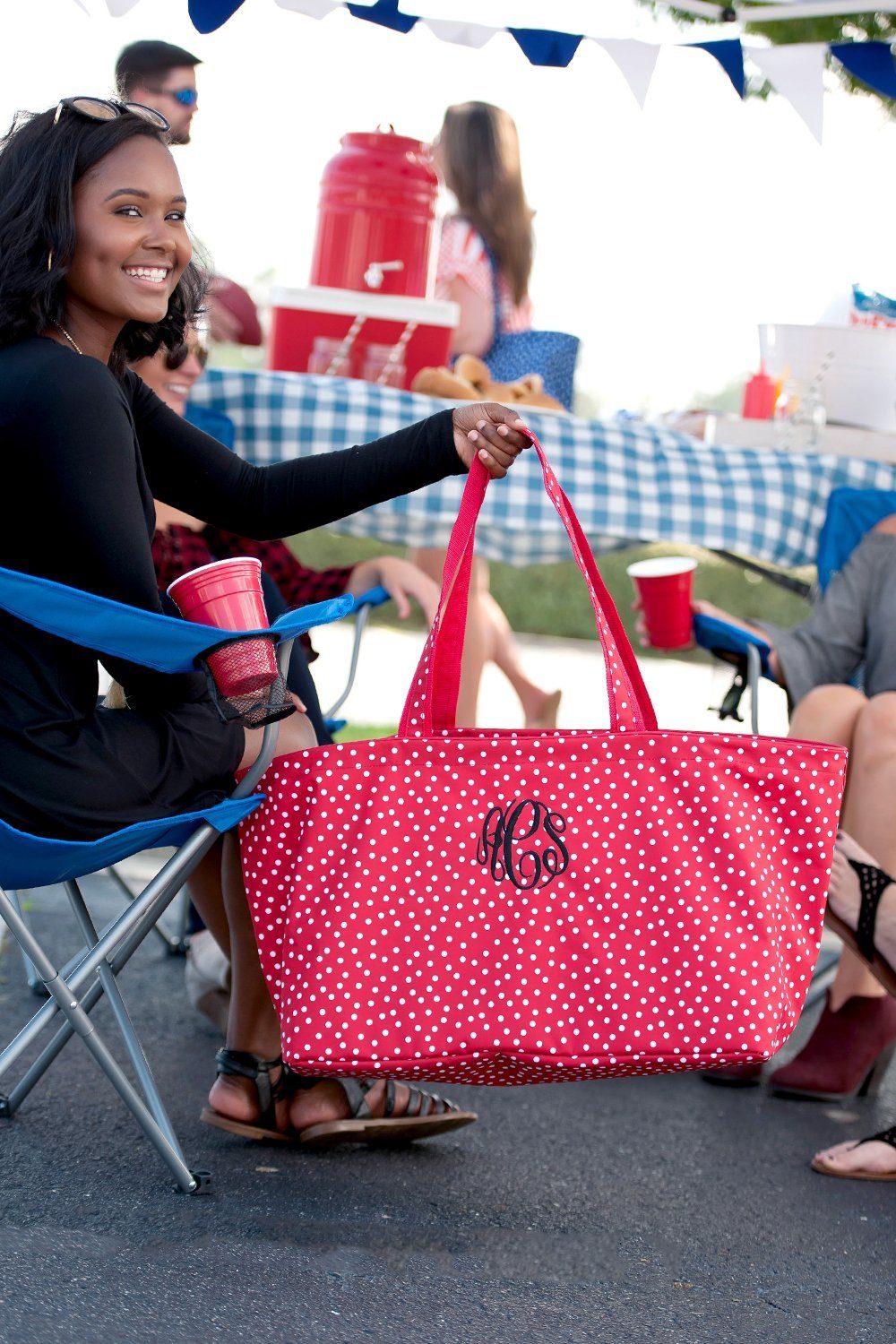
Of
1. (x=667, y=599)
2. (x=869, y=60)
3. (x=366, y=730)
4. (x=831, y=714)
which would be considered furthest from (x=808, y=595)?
(x=366, y=730)

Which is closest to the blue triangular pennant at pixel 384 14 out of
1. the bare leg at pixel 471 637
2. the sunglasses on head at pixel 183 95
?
the sunglasses on head at pixel 183 95

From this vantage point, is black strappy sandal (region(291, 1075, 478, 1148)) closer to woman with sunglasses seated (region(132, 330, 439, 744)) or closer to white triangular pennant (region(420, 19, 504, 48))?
woman with sunglasses seated (region(132, 330, 439, 744))

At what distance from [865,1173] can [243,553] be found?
1436 mm

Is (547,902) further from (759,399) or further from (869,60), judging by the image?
(869,60)

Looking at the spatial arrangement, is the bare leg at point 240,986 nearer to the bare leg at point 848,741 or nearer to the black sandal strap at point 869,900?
the black sandal strap at point 869,900

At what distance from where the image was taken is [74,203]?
5.45ft

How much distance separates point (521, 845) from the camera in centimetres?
157

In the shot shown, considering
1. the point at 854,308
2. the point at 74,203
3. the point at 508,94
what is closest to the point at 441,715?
the point at 74,203

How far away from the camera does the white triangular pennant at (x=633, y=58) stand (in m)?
3.54

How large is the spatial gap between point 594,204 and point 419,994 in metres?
11.6

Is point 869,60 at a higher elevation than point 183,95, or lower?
higher

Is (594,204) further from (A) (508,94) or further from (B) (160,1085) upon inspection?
(B) (160,1085)

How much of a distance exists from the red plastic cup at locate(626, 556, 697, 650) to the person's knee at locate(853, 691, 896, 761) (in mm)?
448

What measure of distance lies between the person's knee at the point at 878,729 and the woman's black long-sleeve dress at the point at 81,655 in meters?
1.15
